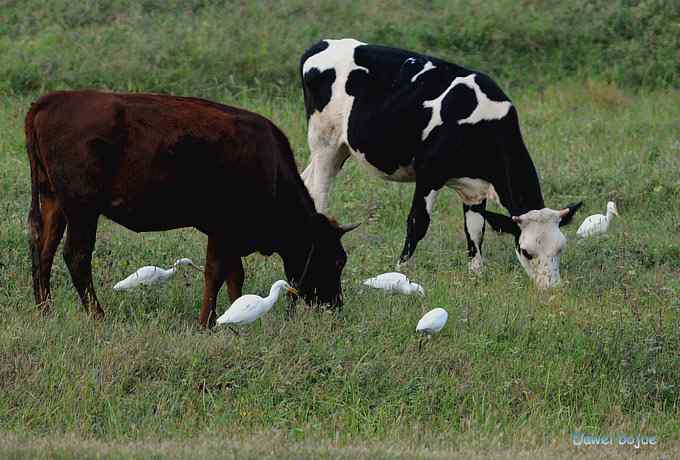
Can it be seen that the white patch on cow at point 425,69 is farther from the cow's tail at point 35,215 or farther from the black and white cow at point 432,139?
the cow's tail at point 35,215

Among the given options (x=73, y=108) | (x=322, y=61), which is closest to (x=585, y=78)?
(x=322, y=61)

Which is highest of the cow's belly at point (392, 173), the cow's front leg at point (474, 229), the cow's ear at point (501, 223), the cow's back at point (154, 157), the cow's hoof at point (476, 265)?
the cow's back at point (154, 157)

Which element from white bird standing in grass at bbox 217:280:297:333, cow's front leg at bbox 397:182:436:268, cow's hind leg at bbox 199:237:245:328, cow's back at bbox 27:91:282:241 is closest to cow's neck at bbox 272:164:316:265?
cow's back at bbox 27:91:282:241

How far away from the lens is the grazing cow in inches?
334

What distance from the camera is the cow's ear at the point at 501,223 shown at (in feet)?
35.2

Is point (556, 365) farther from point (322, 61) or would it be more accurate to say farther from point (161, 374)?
point (322, 61)

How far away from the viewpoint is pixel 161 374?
316 inches

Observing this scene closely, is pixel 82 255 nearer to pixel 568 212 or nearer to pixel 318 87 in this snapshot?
pixel 318 87

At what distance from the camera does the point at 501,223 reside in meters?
10.8

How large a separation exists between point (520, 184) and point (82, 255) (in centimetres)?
418

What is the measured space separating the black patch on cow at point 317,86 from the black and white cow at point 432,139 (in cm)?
1

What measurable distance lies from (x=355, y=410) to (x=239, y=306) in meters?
1.08

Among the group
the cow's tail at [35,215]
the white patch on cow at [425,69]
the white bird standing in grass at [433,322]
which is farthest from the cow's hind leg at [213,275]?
the white patch on cow at [425,69]

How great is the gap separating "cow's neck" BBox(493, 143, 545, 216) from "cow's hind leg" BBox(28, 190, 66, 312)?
13.3 feet
